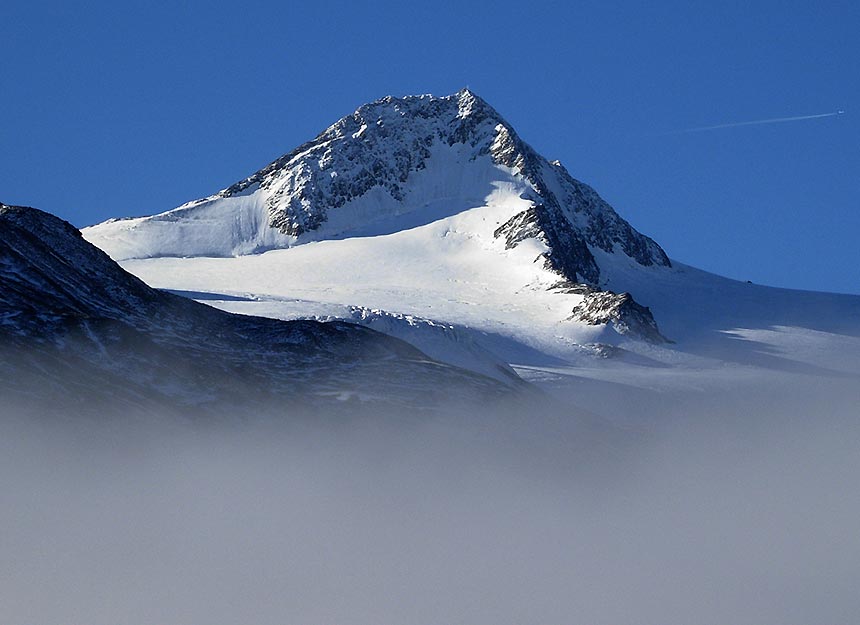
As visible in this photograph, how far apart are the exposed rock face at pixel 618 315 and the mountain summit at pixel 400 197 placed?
60.4ft

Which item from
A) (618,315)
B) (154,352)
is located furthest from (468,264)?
(154,352)

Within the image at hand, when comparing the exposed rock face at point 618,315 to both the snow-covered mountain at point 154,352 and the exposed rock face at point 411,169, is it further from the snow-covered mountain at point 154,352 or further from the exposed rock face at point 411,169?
the snow-covered mountain at point 154,352

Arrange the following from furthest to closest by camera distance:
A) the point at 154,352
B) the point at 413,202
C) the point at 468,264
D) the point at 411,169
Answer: the point at 411,169 → the point at 413,202 → the point at 468,264 → the point at 154,352

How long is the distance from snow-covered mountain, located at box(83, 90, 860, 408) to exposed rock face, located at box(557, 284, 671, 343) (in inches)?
6.9

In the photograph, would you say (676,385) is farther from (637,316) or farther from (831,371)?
(637,316)

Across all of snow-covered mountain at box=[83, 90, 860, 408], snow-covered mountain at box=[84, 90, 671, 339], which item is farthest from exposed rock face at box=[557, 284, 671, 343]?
snow-covered mountain at box=[84, 90, 671, 339]

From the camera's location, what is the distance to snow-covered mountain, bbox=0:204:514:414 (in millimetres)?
44562

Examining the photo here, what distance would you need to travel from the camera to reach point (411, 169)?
540 feet

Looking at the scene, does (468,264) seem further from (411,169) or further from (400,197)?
(411,169)

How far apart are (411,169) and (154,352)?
117m

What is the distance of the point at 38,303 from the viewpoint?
50000mm

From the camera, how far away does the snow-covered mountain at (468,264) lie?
103m

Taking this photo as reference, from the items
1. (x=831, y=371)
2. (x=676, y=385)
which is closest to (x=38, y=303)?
(x=676, y=385)

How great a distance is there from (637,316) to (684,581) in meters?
79.3
